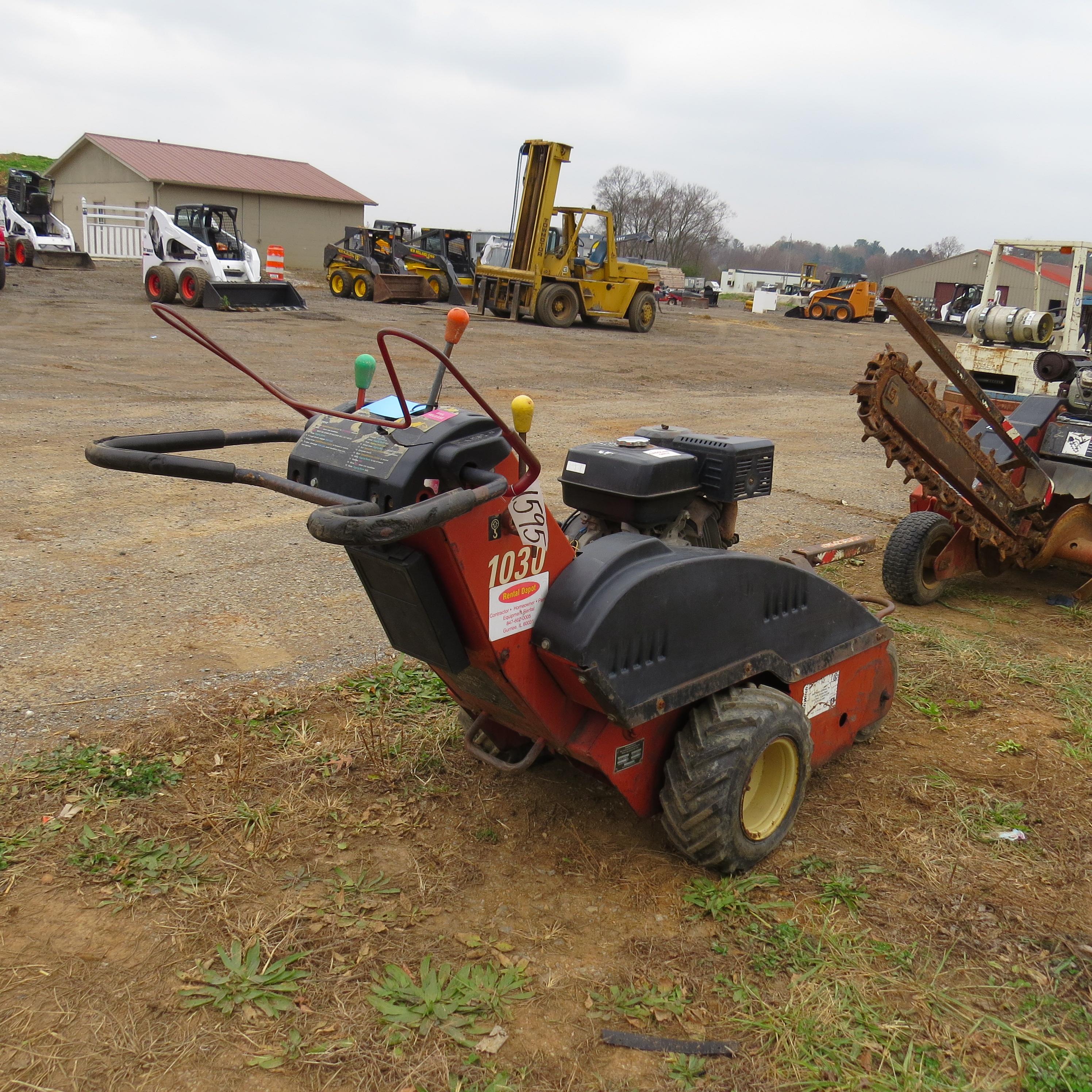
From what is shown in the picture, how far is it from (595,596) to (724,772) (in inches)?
26.4

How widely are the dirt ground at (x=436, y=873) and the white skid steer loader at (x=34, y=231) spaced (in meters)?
22.2

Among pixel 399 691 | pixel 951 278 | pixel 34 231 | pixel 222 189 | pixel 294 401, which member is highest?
pixel 951 278

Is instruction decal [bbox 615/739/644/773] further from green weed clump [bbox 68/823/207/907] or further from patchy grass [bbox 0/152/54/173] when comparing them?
patchy grass [bbox 0/152/54/173]

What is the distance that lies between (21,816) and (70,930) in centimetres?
63

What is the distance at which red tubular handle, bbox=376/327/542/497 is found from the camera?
214 centimetres

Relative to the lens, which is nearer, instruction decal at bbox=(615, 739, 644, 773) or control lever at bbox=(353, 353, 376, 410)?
control lever at bbox=(353, 353, 376, 410)

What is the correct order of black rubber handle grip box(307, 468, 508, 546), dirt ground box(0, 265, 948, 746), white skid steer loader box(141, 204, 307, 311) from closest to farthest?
black rubber handle grip box(307, 468, 508, 546)
dirt ground box(0, 265, 948, 746)
white skid steer loader box(141, 204, 307, 311)

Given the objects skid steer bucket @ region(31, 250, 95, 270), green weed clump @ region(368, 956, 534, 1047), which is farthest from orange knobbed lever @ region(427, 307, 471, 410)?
skid steer bucket @ region(31, 250, 95, 270)

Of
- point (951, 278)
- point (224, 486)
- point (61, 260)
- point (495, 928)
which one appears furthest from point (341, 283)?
point (951, 278)

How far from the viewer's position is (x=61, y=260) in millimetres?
25188

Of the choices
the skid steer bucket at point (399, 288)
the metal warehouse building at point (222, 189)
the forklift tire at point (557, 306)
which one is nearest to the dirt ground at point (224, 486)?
the forklift tire at point (557, 306)

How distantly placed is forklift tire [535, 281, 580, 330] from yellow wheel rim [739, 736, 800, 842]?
19034 mm

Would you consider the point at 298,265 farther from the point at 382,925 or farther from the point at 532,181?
the point at 382,925

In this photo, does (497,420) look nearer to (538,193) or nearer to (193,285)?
(193,285)
